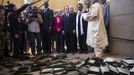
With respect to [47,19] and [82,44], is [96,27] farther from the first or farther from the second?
[47,19]

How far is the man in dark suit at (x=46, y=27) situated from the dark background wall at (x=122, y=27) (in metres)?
2.30

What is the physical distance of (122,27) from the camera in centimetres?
787

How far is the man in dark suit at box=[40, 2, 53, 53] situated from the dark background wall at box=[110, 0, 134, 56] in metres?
2.30

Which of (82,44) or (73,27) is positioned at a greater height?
(73,27)

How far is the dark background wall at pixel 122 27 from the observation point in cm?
748

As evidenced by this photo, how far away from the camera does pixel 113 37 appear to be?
8375mm

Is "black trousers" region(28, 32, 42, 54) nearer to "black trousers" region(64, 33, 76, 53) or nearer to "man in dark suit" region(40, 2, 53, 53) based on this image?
"man in dark suit" region(40, 2, 53, 53)

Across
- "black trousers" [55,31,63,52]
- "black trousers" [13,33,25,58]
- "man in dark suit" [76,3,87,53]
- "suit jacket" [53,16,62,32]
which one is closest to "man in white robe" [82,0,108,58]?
"man in dark suit" [76,3,87,53]

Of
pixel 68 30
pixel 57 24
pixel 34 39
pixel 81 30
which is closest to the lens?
pixel 81 30

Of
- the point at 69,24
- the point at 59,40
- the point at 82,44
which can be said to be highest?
the point at 69,24

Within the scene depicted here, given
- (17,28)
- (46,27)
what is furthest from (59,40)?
(17,28)

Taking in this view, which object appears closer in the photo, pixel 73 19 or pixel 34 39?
pixel 34 39

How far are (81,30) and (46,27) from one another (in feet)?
4.39

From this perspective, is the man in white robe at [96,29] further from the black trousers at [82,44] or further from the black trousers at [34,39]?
the black trousers at [34,39]
